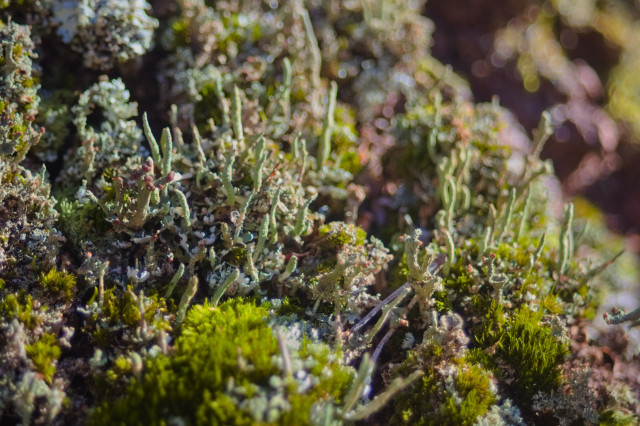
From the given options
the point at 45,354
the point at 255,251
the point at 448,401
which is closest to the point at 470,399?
the point at 448,401

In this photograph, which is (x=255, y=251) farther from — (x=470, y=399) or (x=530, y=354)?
(x=530, y=354)

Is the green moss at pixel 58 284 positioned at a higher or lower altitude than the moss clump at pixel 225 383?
lower

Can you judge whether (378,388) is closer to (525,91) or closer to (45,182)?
(45,182)

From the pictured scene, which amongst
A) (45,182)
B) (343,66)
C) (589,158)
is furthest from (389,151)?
(589,158)

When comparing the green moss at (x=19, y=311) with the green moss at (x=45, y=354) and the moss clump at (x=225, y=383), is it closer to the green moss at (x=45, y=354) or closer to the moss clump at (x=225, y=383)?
the green moss at (x=45, y=354)

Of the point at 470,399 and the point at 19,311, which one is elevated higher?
the point at 470,399

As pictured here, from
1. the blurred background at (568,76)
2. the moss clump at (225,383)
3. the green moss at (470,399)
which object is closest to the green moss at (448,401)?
the green moss at (470,399)
